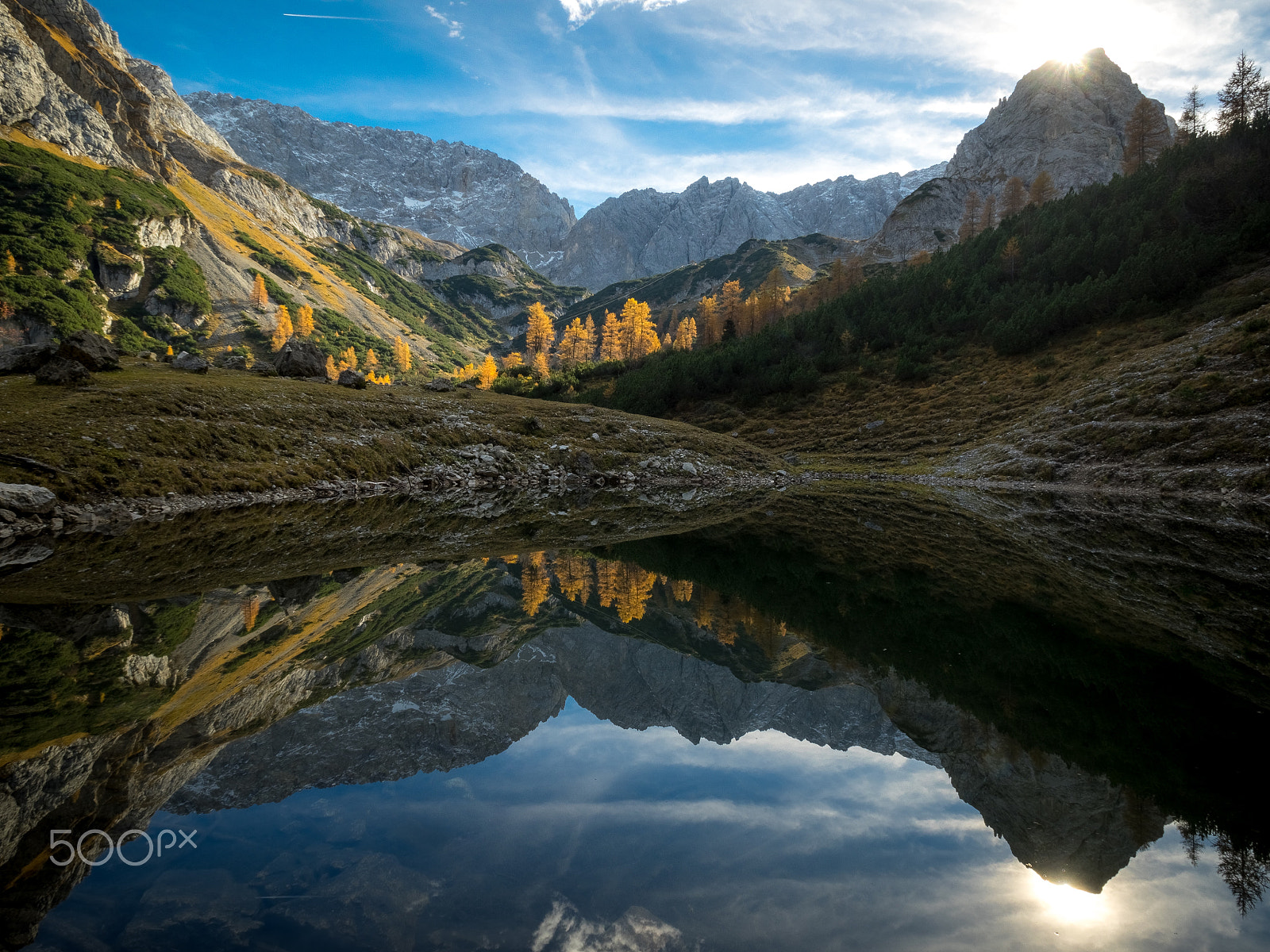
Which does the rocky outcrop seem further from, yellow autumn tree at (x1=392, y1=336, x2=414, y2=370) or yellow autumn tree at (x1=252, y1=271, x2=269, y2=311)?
yellow autumn tree at (x1=392, y1=336, x2=414, y2=370)

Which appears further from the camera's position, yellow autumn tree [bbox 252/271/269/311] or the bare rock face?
yellow autumn tree [bbox 252/271/269/311]

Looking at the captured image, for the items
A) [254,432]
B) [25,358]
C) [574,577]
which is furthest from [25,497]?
[25,358]

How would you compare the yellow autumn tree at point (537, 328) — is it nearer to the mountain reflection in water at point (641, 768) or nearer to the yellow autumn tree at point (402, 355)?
the yellow autumn tree at point (402, 355)

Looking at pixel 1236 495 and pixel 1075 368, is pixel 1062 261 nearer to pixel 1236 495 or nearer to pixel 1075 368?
pixel 1075 368

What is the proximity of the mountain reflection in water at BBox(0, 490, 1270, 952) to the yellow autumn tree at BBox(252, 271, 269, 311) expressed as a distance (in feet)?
653

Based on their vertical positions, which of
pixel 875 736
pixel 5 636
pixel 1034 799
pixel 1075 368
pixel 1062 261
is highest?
pixel 1062 261

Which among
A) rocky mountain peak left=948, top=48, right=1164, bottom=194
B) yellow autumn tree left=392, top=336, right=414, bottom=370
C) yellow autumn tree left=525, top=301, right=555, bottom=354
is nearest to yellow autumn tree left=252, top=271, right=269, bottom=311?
yellow autumn tree left=392, top=336, right=414, bottom=370

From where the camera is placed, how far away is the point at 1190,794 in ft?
17.1

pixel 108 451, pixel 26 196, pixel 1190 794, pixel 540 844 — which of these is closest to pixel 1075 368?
pixel 1190 794

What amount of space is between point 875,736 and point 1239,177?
307 ft

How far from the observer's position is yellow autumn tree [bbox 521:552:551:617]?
553 inches

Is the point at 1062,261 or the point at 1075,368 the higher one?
the point at 1062,261

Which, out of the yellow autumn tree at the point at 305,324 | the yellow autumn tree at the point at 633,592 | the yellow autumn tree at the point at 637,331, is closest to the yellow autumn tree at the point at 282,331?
the yellow autumn tree at the point at 305,324

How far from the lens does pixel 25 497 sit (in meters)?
23.0
